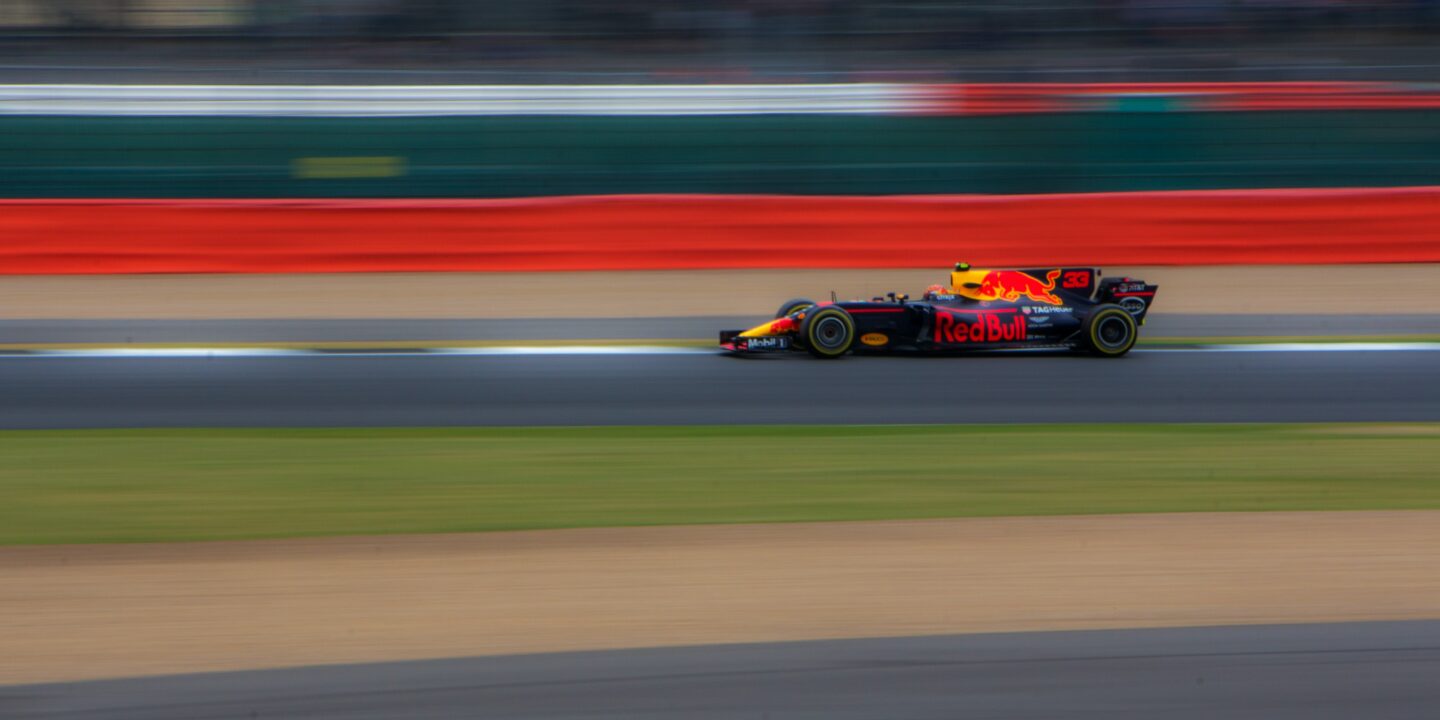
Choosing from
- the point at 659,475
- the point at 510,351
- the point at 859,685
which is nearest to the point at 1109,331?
the point at 510,351

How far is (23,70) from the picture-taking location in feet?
59.6

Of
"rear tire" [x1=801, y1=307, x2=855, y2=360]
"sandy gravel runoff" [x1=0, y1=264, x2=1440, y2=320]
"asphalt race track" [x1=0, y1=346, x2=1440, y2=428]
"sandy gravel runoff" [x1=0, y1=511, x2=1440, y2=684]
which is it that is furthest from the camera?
"sandy gravel runoff" [x1=0, y1=264, x2=1440, y2=320]

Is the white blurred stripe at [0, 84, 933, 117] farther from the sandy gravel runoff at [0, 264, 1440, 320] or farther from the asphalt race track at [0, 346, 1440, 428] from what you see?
the asphalt race track at [0, 346, 1440, 428]

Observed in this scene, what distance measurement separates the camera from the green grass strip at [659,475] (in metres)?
6.38

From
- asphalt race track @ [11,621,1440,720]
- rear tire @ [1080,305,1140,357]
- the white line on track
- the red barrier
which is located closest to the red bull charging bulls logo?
rear tire @ [1080,305,1140,357]

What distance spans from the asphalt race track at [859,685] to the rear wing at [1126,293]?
7.03m

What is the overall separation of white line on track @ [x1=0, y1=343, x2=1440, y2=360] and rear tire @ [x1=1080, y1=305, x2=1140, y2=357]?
37 cm

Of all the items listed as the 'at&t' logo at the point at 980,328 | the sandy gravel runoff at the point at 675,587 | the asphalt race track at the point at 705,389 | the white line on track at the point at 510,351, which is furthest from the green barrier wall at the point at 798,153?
the sandy gravel runoff at the point at 675,587

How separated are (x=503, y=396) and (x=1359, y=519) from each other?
5166 millimetres

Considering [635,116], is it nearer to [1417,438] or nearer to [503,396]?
[503,396]

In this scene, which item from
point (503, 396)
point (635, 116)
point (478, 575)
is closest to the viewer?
point (478, 575)

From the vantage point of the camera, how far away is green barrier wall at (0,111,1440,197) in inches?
615

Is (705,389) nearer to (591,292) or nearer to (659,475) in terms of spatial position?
(659,475)

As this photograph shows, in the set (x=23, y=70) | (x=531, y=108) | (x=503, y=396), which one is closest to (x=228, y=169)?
(x=531, y=108)
